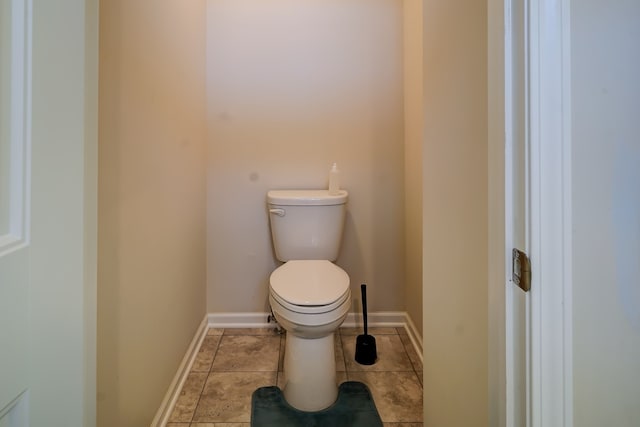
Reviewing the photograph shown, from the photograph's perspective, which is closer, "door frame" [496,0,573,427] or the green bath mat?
"door frame" [496,0,573,427]

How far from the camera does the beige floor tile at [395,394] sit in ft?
4.59

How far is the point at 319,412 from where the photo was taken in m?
1.41

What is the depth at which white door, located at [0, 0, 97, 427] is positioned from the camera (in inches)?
15.5

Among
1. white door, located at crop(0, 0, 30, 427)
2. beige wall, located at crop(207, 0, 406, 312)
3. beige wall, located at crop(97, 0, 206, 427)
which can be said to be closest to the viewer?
white door, located at crop(0, 0, 30, 427)

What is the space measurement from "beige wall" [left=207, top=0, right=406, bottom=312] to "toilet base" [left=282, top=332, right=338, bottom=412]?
2.44ft

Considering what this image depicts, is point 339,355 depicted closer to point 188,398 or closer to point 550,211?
point 188,398

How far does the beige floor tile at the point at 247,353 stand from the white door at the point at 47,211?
129 centimetres

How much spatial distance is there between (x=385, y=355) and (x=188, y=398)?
3.08 feet

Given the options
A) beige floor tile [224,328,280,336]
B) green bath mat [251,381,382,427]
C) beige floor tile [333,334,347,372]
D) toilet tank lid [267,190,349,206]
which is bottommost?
green bath mat [251,381,382,427]

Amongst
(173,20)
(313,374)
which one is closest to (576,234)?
(313,374)

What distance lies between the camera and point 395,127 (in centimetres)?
210

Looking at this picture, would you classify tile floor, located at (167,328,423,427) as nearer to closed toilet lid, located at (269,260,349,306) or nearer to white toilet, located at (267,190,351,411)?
white toilet, located at (267,190,351,411)

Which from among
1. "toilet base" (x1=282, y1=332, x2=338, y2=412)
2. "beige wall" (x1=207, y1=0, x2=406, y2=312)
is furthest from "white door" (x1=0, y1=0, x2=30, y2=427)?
"beige wall" (x1=207, y1=0, x2=406, y2=312)

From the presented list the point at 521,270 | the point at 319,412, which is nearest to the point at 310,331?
the point at 319,412
